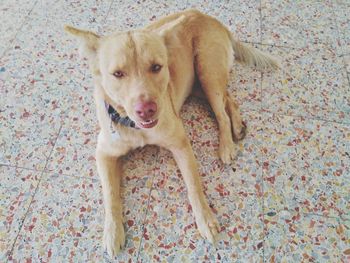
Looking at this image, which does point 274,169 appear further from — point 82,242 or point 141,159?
point 82,242

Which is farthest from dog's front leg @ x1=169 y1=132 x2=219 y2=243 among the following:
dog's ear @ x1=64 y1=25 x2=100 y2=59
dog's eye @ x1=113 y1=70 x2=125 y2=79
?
dog's ear @ x1=64 y1=25 x2=100 y2=59

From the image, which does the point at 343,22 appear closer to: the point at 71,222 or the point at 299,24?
the point at 299,24

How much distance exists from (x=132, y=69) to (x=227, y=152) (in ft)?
2.94

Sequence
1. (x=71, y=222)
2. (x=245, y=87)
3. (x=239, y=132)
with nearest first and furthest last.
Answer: (x=71, y=222)
(x=239, y=132)
(x=245, y=87)

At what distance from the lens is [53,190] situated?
2.09m

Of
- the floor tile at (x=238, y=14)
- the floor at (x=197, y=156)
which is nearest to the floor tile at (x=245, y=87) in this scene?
the floor at (x=197, y=156)

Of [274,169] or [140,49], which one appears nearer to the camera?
[140,49]

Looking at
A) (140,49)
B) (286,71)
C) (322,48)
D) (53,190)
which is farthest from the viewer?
(322,48)

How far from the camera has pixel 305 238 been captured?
1899 mm

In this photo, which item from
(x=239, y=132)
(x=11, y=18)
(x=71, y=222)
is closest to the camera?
(x=71, y=222)

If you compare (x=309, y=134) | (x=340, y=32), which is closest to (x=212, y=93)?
(x=309, y=134)

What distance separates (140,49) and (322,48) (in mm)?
1927

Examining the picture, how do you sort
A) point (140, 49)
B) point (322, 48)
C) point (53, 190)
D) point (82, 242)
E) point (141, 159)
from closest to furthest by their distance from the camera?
point (140, 49) < point (82, 242) < point (53, 190) < point (141, 159) < point (322, 48)

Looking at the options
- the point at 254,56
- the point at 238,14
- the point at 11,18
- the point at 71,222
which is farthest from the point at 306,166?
the point at 11,18
